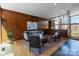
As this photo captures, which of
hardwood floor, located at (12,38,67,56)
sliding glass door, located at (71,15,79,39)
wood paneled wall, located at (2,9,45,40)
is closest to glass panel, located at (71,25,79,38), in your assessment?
sliding glass door, located at (71,15,79,39)

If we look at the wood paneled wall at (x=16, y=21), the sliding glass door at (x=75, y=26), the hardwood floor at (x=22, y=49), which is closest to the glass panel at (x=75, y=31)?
the sliding glass door at (x=75, y=26)

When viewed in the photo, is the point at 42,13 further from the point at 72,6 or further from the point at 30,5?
the point at 72,6

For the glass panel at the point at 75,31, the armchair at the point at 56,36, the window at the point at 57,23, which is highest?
the window at the point at 57,23

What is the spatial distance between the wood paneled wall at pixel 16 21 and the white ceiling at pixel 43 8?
0.07 m

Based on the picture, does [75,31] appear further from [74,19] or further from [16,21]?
[16,21]

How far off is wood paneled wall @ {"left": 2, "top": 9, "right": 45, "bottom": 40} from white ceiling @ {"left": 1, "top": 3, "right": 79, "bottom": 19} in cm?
7

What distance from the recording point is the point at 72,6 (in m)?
1.92

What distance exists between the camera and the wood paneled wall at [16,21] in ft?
6.35

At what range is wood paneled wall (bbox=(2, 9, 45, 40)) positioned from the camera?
1.94 metres

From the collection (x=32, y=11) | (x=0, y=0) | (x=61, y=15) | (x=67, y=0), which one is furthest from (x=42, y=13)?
(x=0, y=0)

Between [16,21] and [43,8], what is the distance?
1.75ft

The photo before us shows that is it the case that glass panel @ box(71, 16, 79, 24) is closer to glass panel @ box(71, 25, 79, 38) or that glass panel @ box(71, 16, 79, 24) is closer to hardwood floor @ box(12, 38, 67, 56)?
glass panel @ box(71, 25, 79, 38)

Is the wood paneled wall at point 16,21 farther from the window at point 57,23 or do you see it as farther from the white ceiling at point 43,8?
the window at point 57,23

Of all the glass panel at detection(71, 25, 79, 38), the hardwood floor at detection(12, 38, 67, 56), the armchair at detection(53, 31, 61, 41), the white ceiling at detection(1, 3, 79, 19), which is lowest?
the hardwood floor at detection(12, 38, 67, 56)
